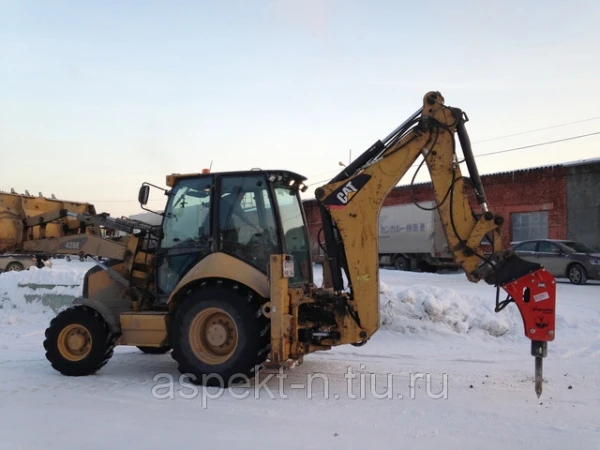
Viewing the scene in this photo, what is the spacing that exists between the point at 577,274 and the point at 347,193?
570 inches

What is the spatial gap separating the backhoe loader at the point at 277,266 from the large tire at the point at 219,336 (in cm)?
1

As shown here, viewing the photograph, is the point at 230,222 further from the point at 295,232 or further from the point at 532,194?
the point at 532,194

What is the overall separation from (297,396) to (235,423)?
115 centimetres

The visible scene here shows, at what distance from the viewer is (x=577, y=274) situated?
18.4m

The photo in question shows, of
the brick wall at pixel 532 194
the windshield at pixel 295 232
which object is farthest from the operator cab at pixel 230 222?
the brick wall at pixel 532 194

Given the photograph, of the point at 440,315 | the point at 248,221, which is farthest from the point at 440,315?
the point at 248,221

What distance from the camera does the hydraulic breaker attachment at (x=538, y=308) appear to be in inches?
225

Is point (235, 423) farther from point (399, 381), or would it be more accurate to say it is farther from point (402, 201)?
point (402, 201)

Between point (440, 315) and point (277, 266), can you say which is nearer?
point (277, 266)

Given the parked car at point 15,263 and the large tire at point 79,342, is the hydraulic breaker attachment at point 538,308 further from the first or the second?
the parked car at point 15,263

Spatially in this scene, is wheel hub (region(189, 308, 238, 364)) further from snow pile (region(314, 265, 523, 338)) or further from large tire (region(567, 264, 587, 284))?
large tire (region(567, 264, 587, 284))

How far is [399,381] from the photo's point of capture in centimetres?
689

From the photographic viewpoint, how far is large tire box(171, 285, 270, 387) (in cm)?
652

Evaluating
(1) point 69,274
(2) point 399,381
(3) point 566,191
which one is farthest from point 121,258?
(3) point 566,191
